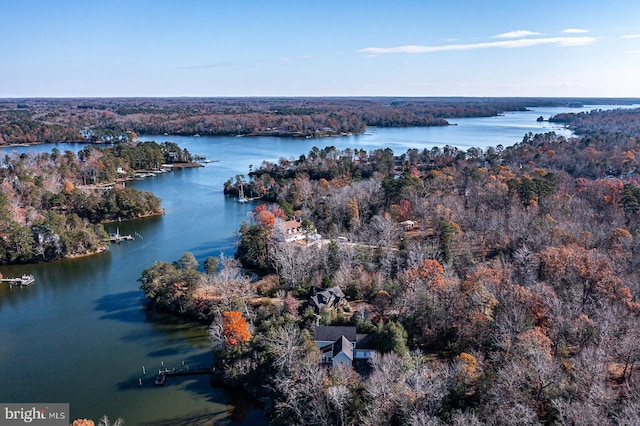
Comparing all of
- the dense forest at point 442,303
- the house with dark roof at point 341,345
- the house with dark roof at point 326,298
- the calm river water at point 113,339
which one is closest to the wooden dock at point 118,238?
the calm river water at point 113,339

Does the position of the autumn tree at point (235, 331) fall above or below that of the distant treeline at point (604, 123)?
below

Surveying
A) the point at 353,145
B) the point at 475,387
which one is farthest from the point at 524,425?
the point at 353,145

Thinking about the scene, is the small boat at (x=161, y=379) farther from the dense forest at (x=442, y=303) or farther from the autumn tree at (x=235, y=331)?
the autumn tree at (x=235, y=331)

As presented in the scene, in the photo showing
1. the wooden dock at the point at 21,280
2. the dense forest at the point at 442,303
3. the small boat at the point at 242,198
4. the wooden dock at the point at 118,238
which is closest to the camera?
the dense forest at the point at 442,303

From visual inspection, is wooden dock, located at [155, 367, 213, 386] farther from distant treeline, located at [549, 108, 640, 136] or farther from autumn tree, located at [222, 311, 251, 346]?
distant treeline, located at [549, 108, 640, 136]

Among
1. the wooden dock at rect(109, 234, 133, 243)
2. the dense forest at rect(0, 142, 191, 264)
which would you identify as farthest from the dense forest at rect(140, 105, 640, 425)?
the dense forest at rect(0, 142, 191, 264)
